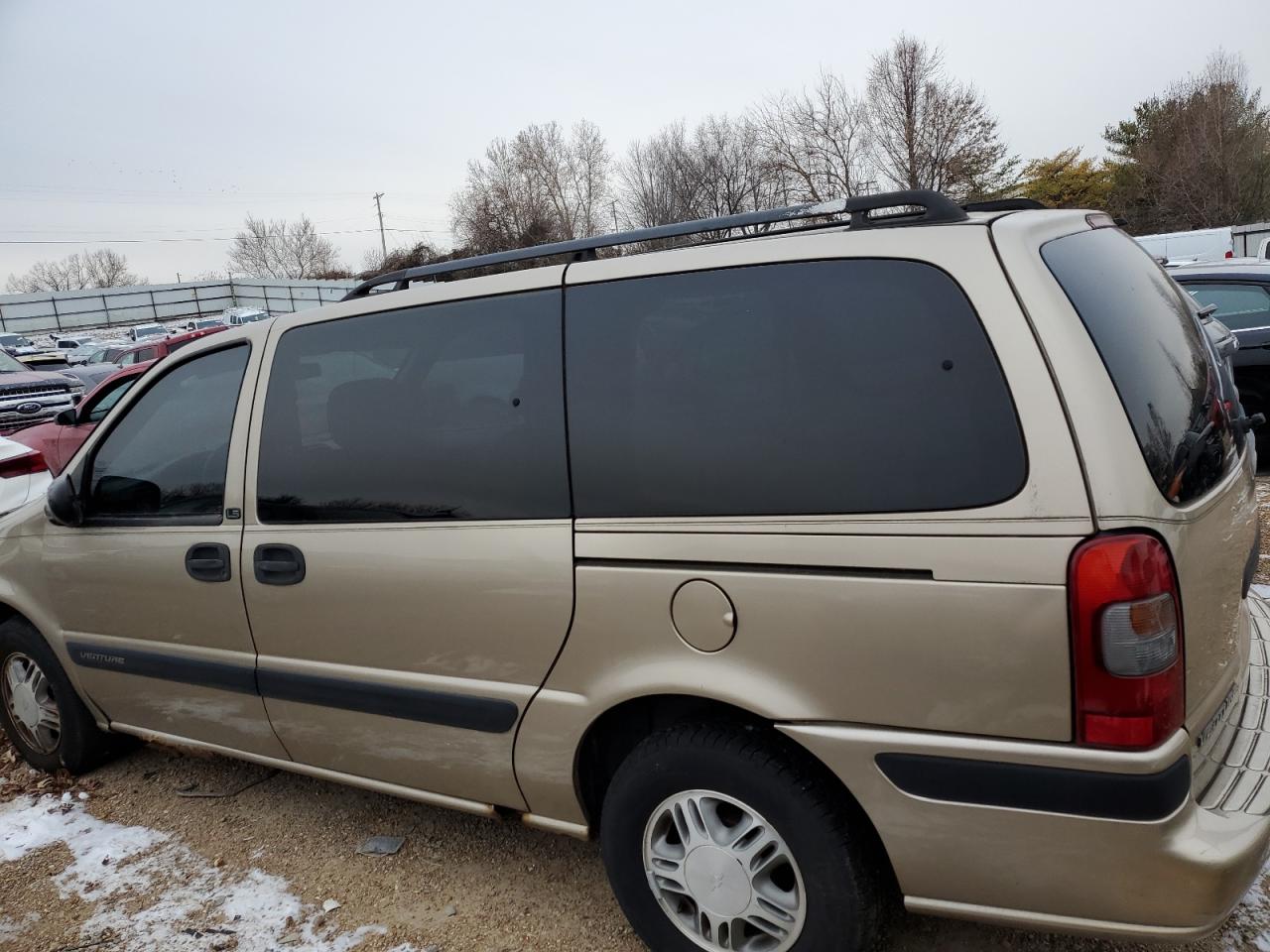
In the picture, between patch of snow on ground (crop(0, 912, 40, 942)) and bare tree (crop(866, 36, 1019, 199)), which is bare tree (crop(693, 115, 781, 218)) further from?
patch of snow on ground (crop(0, 912, 40, 942))

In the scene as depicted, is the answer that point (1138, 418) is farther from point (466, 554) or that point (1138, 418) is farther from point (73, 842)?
point (73, 842)

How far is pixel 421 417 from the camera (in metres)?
2.67

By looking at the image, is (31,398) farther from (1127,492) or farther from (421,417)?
(1127,492)

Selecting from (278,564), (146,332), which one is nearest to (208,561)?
(278,564)

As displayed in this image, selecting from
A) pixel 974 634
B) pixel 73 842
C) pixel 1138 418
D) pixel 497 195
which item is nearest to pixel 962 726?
pixel 974 634

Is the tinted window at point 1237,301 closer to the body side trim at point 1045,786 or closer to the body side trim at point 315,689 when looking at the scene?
the body side trim at point 1045,786

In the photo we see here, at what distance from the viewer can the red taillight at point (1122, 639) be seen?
1698 millimetres

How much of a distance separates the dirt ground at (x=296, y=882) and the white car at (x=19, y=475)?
5.94ft

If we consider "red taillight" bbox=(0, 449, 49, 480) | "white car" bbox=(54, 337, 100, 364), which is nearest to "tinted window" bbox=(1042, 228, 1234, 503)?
"red taillight" bbox=(0, 449, 49, 480)

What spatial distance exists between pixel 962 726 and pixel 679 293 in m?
1.18

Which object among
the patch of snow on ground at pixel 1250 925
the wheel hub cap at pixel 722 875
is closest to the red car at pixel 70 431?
the wheel hub cap at pixel 722 875

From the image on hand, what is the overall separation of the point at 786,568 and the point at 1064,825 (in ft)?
2.36

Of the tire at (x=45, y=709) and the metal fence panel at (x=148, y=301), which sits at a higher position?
the metal fence panel at (x=148, y=301)

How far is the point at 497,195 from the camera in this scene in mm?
49094
